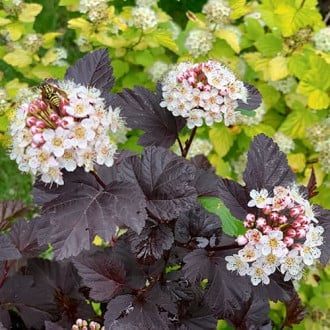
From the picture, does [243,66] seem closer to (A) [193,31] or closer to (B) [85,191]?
(A) [193,31]

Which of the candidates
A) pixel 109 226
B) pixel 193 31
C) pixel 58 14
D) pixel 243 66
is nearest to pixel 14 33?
pixel 193 31

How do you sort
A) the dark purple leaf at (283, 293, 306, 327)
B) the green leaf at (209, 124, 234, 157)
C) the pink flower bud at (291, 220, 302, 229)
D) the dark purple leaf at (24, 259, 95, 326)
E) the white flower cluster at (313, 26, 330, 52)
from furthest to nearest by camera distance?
1. the green leaf at (209, 124, 234, 157)
2. the white flower cluster at (313, 26, 330, 52)
3. the dark purple leaf at (283, 293, 306, 327)
4. the dark purple leaf at (24, 259, 95, 326)
5. the pink flower bud at (291, 220, 302, 229)

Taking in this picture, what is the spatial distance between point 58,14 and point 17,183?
0.92 m

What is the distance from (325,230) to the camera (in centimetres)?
111

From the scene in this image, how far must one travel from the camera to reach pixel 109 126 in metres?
1.05

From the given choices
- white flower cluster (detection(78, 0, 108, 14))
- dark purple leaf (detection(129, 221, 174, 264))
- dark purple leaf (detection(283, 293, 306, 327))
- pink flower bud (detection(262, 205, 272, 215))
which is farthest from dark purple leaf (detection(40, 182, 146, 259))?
white flower cluster (detection(78, 0, 108, 14))

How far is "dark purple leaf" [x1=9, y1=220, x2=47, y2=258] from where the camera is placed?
54.2 inches

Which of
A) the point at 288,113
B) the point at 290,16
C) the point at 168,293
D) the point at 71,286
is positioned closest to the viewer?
the point at 168,293

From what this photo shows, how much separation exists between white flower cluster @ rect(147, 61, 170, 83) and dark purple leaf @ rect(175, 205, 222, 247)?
1.07m

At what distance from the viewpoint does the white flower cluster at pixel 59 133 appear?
0.91 metres

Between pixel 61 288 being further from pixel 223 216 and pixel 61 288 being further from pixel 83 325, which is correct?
pixel 223 216

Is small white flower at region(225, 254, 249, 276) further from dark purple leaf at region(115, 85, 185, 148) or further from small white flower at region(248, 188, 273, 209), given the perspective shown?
dark purple leaf at region(115, 85, 185, 148)

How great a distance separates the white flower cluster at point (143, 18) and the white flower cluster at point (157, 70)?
174 mm

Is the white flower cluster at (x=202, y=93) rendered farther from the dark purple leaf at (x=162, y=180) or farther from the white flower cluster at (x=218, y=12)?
the white flower cluster at (x=218, y=12)
